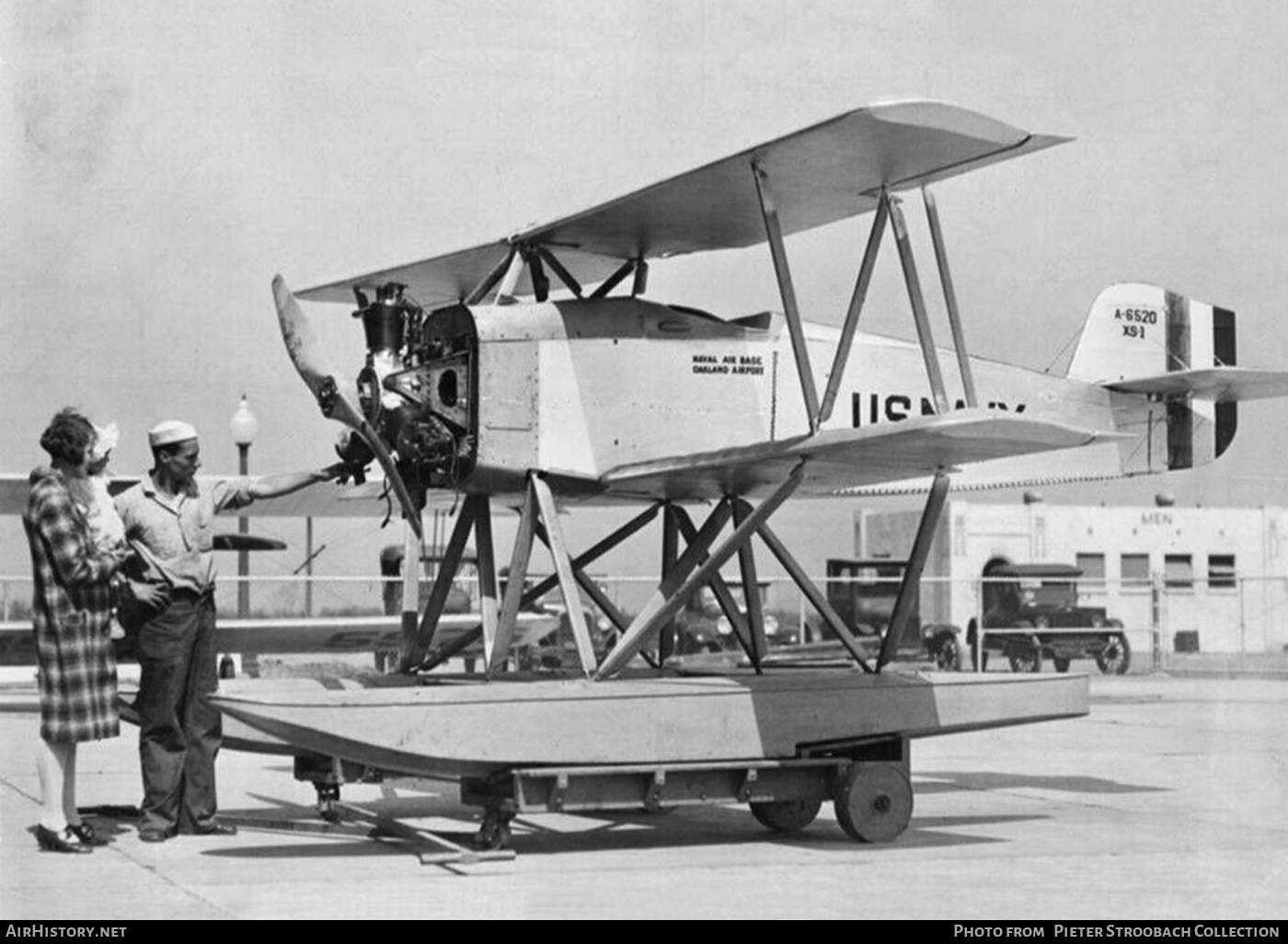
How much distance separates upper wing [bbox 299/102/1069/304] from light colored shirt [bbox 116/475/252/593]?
8.19ft

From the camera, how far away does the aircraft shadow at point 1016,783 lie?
448 inches

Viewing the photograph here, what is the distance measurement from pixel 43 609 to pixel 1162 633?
26328mm

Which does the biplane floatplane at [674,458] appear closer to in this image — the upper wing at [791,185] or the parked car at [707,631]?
the upper wing at [791,185]

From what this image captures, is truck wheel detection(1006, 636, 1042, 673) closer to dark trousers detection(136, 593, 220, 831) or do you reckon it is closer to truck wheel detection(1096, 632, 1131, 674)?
truck wheel detection(1096, 632, 1131, 674)

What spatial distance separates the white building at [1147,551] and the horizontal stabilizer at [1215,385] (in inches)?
1182

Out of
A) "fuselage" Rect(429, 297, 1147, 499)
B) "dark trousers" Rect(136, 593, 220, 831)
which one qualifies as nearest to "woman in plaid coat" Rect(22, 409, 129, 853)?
"dark trousers" Rect(136, 593, 220, 831)

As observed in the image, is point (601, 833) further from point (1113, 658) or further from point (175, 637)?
point (1113, 658)

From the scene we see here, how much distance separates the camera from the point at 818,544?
43.1 m

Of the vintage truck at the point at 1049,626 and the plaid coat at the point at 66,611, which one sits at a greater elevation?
the plaid coat at the point at 66,611

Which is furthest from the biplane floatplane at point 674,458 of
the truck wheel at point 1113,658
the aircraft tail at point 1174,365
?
the truck wheel at point 1113,658

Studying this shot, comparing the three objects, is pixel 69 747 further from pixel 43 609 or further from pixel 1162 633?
pixel 1162 633

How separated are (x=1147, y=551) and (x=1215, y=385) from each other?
107 ft

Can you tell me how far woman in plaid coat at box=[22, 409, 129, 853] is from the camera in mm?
7879
